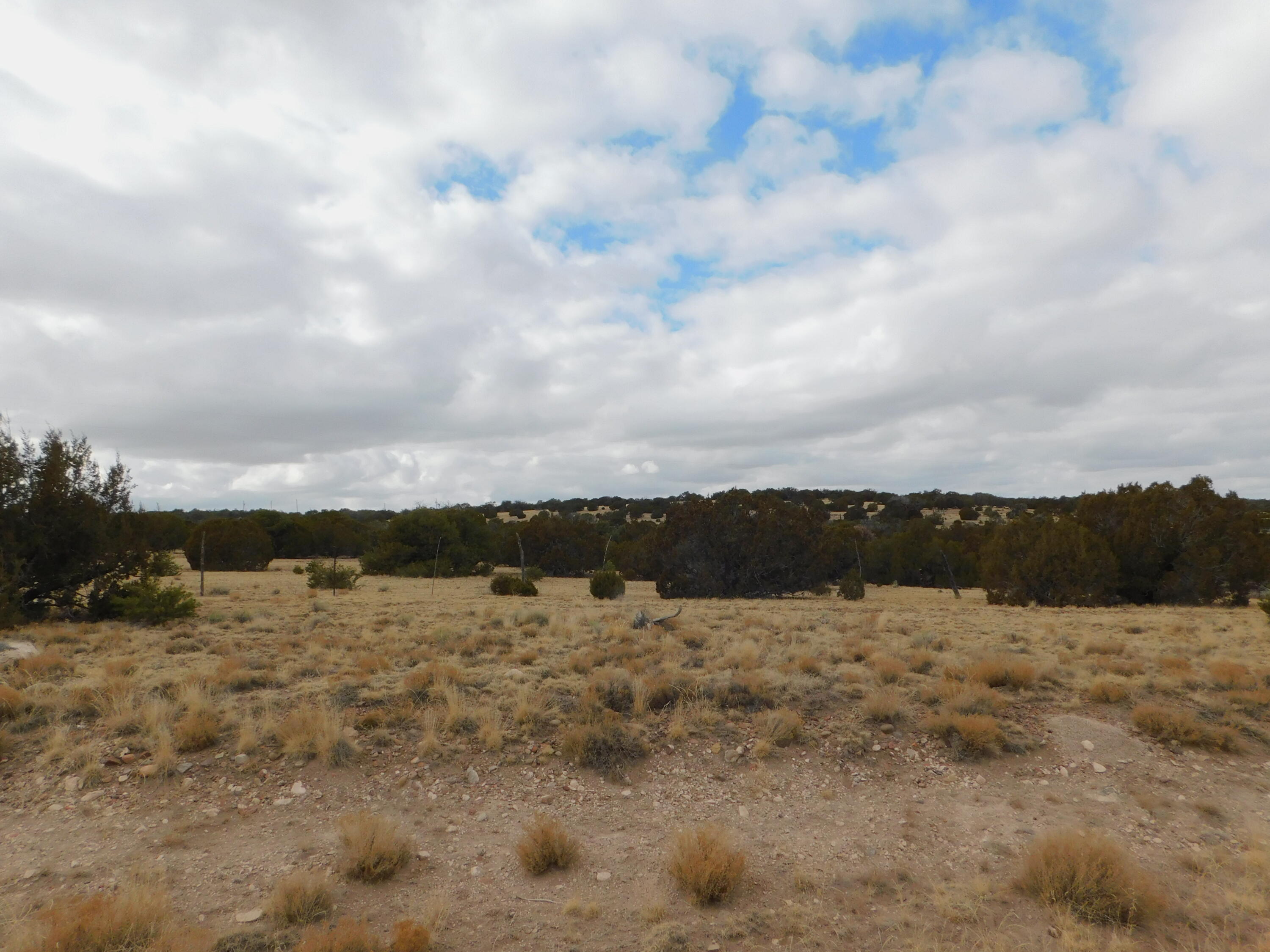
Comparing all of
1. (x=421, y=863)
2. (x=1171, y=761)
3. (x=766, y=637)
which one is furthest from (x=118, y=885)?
(x=766, y=637)

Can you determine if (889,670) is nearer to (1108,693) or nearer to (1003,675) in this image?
(1003,675)

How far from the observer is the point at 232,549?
45938mm

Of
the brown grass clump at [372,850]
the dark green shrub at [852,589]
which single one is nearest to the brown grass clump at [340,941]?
the brown grass clump at [372,850]

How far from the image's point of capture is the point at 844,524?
45.4m

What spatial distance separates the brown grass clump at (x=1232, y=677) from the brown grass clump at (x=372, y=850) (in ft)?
37.6

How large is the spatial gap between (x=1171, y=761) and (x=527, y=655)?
8.94 m

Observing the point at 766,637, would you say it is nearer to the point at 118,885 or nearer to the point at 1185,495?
the point at 118,885

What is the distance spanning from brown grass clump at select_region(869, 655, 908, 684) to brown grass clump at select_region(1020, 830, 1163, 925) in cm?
470

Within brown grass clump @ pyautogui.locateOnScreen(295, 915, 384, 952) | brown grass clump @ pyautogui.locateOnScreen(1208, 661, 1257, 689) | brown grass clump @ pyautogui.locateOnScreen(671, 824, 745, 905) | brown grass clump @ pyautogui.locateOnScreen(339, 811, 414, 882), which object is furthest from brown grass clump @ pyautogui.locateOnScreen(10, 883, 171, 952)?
brown grass clump @ pyautogui.locateOnScreen(1208, 661, 1257, 689)

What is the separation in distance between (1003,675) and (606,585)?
21.5 meters

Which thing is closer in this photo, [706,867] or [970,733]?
[706,867]

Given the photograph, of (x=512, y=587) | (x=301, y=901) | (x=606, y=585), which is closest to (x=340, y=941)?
(x=301, y=901)

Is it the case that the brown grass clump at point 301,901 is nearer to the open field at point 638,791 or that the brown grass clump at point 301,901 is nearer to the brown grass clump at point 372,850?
the open field at point 638,791

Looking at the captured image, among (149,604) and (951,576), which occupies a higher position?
(149,604)
